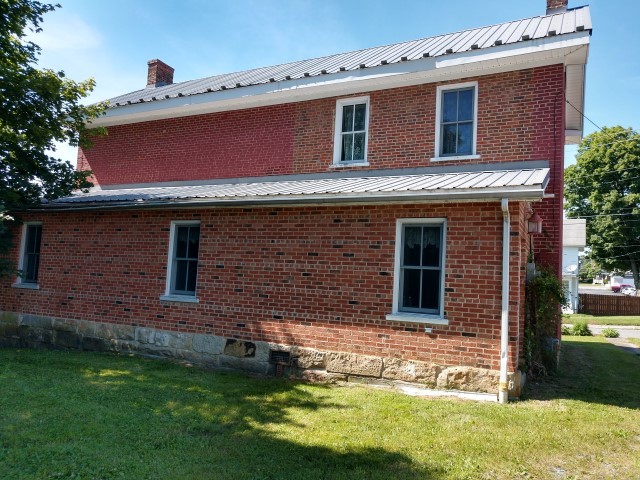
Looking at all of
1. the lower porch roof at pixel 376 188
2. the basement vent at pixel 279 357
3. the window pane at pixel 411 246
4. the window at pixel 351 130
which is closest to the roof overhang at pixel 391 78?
the window at pixel 351 130

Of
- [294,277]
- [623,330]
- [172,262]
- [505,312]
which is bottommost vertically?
[623,330]

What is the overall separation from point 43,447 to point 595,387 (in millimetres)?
7820

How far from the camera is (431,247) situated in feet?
24.3

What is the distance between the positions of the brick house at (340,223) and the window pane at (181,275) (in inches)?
1.0

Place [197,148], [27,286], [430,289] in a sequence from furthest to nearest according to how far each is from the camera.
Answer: [197,148] → [27,286] → [430,289]

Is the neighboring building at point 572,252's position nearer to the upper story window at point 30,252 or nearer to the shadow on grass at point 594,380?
the shadow on grass at point 594,380

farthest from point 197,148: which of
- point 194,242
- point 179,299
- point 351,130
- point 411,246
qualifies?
point 411,246

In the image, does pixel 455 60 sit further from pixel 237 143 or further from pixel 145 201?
pixel 145 201

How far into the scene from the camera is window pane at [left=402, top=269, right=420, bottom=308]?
742cm

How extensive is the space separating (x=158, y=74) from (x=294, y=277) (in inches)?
473

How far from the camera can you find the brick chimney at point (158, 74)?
1655cm

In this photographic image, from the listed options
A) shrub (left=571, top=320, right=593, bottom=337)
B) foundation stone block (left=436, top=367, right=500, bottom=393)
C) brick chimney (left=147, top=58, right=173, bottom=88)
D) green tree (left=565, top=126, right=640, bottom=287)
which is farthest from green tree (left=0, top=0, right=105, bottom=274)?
green tree (left=565, top=126, right=640, bottom=287)

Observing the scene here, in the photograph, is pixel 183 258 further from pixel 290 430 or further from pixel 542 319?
pixel 542 319

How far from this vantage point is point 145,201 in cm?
934
